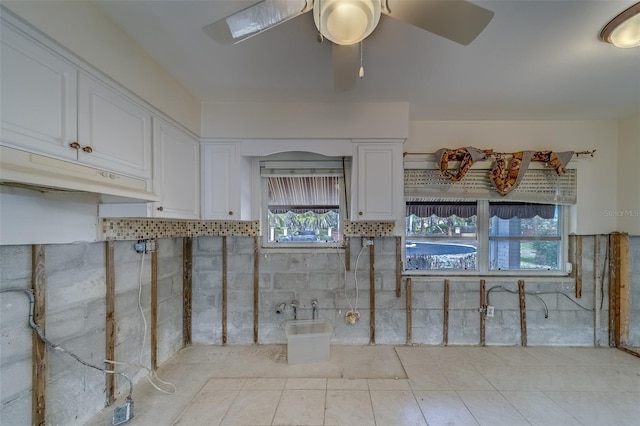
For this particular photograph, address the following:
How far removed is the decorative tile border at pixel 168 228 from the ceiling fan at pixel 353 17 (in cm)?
142

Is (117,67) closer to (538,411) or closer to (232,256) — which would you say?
(232,256)

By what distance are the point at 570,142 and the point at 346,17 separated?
9.86 feet

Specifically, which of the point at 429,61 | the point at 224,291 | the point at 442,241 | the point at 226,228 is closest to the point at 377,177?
the point at 429,61

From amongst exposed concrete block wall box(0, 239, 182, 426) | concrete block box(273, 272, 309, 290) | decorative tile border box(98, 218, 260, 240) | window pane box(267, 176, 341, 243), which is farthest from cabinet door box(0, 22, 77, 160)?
concrete block box(273, 272, 309, 290)

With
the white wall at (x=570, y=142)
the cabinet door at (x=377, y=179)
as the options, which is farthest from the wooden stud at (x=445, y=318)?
the white wall at (x=570, y=142)

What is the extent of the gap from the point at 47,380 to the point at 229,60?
210 cm

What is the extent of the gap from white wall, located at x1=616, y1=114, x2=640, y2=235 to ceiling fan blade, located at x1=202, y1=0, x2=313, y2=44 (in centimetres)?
346

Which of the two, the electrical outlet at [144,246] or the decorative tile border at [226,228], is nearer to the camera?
the electrical outlet at [144,246]

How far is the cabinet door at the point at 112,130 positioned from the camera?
1.33 meters

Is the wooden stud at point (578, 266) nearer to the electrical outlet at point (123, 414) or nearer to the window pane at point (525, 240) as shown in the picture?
the window pane at point (525, 240)

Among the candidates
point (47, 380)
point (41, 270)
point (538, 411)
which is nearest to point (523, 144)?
point (538, 411)

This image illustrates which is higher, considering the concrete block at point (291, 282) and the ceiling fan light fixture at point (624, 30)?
the ceiling fan light fixture at point (624, 30)

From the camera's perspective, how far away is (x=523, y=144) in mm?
2785

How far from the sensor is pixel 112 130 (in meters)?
1.50
